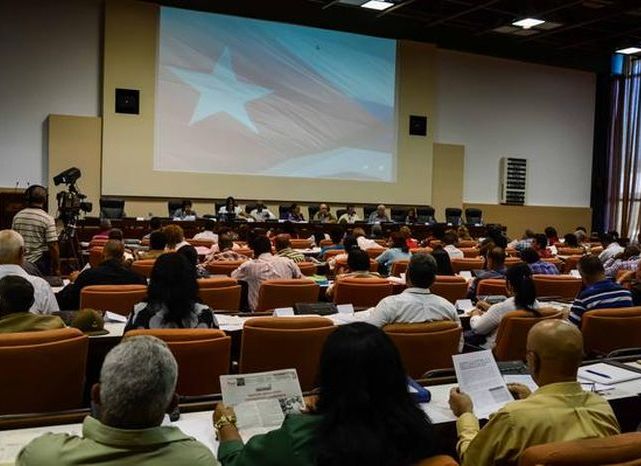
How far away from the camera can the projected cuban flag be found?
1391 cm

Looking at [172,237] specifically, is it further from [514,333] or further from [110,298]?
[514,333]

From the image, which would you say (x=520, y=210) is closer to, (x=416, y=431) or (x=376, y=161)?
(x=376, y=161)

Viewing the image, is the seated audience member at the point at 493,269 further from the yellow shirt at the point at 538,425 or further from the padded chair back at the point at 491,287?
the yellow shirt at the point at 538,425

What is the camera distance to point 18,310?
3123 millimetres

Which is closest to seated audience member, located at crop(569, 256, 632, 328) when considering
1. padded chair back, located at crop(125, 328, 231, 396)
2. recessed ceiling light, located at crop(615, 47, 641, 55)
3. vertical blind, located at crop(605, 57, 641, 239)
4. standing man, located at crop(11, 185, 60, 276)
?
padded chair back, located at crop(125, 328, 231, 396)

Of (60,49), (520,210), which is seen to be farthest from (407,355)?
(520,210)

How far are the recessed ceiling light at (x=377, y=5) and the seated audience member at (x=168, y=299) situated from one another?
37.7ft

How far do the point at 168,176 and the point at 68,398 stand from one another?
11.3 metres

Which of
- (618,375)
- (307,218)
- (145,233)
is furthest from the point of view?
(307,218)

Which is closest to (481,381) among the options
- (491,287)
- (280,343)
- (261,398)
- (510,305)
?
(261,398)

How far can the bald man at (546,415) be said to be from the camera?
203cm

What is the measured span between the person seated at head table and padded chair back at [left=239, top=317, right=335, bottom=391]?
129cm

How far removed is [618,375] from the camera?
316 cm

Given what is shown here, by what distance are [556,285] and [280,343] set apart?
12.0 feet
